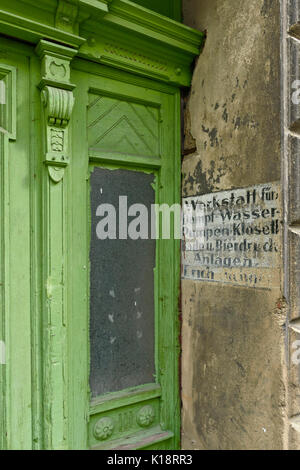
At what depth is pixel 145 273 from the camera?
2143mm

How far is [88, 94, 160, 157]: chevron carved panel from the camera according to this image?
6.42 feet

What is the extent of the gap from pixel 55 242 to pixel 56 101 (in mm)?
688

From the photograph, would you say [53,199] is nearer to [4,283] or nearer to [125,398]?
[4,283]

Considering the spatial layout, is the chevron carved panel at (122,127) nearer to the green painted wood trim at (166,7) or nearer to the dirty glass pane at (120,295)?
the dirty glass pane at (120,295)

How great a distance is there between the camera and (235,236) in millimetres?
1935

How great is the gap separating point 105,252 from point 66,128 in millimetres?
704

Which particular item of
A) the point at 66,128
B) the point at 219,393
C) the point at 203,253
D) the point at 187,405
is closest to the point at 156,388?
the point at 187,405

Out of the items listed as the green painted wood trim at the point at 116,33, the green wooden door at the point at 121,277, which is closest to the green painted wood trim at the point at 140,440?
the green wooden door at the point at 121,277

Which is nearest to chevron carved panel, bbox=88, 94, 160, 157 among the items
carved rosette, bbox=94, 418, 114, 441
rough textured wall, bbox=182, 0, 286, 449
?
rough textured wall, bbox=182, 0, 286, 449

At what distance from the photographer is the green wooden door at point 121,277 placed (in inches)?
74.2

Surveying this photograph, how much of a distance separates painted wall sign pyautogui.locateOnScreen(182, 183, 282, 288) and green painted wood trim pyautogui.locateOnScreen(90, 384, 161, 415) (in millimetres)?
729

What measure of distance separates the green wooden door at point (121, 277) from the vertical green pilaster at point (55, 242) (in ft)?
0.28

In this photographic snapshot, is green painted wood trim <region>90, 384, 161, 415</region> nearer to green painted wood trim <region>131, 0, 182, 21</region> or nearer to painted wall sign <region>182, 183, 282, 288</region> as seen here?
painted wall sign <region>182, 183, 282, 288</region>
